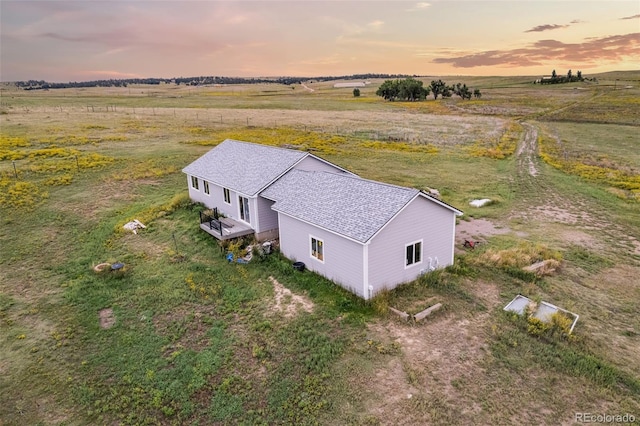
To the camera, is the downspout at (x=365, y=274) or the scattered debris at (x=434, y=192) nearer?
the downspout at (x=365, y=274)

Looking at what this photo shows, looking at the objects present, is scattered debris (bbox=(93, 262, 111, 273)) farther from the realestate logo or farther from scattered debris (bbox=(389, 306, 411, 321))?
the realestate logo

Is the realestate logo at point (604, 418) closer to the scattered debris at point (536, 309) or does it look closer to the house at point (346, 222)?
the scattered debris at point (536, 309)

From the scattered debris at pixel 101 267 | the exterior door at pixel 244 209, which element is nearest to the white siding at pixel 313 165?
Result: the exterior door at pixel 244 209

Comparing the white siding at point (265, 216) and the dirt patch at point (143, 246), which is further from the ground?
the white siding at point (265, 216)

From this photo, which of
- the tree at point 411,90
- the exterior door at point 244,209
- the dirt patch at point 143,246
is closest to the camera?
the dirt patch at point 143,246

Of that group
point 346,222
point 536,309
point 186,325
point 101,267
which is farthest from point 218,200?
point 536,309

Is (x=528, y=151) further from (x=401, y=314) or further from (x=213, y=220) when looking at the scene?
(x=401, y=314)

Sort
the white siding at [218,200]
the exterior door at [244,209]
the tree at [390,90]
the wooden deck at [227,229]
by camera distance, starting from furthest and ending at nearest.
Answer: the tree at [390,90] < the white siding at [218,200] < the exterior door at [244,209] < the wooden deck at [227,229]
